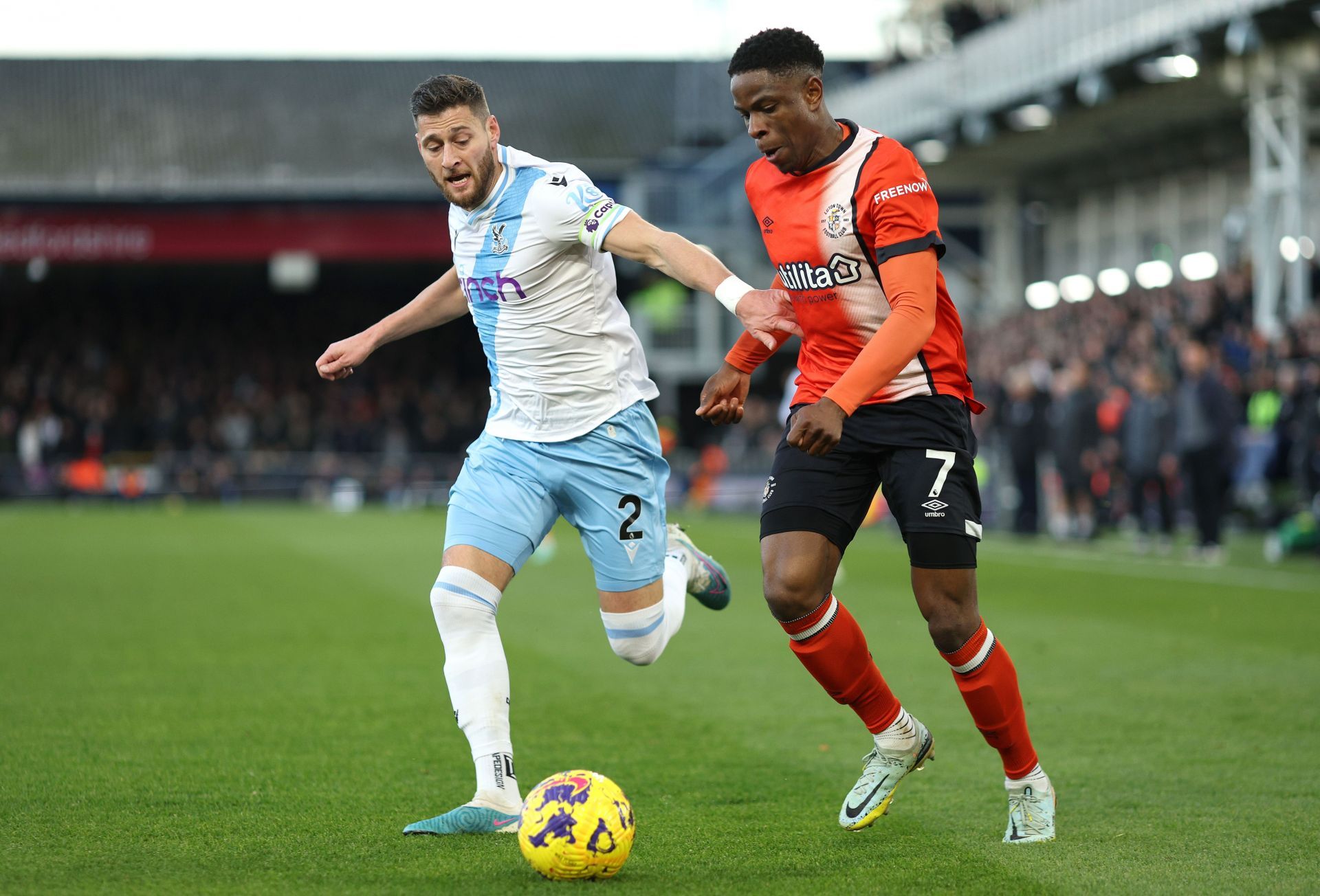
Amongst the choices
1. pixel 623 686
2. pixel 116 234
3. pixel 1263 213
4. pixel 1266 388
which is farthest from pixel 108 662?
pixel 116 234

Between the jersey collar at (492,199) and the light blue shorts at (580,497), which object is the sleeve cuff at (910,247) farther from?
the jersey collar at (492,199)

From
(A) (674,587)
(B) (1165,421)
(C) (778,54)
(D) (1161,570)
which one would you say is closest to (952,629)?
(A) (674,587)

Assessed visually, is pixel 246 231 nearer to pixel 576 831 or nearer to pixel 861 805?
pixel 861 805

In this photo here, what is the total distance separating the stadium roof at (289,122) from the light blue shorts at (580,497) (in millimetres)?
31618

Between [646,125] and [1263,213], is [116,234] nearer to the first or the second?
[646,125]

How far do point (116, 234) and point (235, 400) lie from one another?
15.2 feet

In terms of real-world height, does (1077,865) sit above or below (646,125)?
below

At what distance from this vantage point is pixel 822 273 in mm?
4949

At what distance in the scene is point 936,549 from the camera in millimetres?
4789

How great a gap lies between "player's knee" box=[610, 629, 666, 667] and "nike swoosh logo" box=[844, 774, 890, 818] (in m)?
0.82

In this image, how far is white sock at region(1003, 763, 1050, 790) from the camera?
490cm

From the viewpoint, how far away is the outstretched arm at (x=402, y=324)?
5465mm

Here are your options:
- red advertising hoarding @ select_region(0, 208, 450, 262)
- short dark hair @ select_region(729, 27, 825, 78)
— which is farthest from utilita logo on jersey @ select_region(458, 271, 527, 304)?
red advertising hoarding @ select_region(0, 208, 450, 262)

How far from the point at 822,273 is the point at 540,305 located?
0.93 metres
